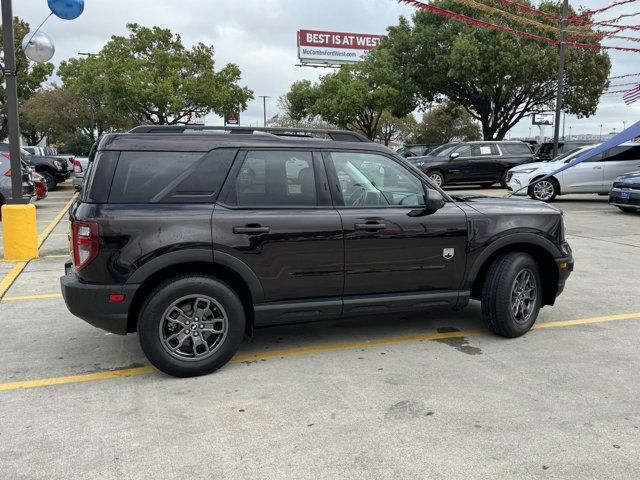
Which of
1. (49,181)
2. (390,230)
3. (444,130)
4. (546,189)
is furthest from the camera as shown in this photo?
(444,130)

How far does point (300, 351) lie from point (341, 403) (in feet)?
3.50

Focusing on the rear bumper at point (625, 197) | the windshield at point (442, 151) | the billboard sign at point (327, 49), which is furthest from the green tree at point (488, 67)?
the billboard sign at point (327, 49)

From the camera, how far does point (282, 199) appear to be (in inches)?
168

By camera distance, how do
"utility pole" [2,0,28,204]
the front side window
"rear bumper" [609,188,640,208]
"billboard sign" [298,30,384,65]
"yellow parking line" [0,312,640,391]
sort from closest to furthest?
"yellow parking line" [0,312,640,391] → the front side window → "utility pole" [2,0,28,204] → "rear bumper" [609,188,640,208] → "billboard sign" [298,30,384,65]

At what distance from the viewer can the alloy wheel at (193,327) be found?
3.97m

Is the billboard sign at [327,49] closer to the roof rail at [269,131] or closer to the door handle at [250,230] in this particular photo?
the roof rail at [269,131]

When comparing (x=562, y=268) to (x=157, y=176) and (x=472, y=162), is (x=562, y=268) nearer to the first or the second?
(x=157, y=176)

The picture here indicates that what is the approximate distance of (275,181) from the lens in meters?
4.28

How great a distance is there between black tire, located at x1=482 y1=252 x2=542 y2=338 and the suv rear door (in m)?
1.41

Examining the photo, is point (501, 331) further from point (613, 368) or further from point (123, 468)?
point (123, 468)

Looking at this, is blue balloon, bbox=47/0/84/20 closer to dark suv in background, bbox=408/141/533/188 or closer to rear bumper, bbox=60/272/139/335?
rear bumper, bbox=60/272/139/335

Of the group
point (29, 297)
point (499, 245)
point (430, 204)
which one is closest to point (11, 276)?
point (29, 297)

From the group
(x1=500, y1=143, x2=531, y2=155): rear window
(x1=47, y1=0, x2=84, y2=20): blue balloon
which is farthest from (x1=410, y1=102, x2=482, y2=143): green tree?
(x1=47, y1=0, x2=84, y2=20): blue balloon

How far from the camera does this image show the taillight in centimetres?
377
